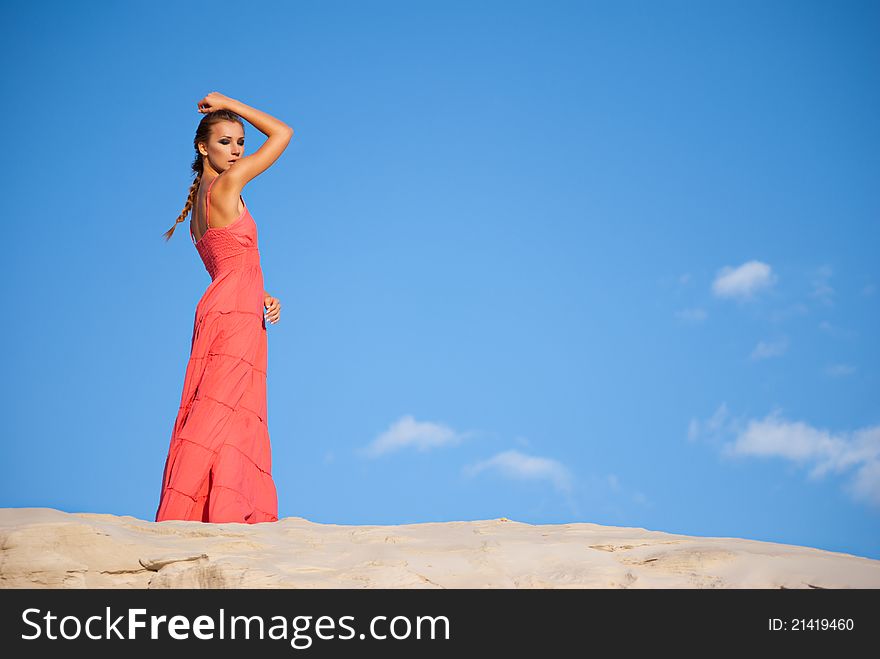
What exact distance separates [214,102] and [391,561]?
6103 millimetres

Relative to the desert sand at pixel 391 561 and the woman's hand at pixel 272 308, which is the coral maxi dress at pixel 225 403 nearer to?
the woman's hand at pixel 272 308

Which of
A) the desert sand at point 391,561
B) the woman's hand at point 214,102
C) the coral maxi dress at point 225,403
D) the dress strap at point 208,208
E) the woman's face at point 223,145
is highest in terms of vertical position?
the woman's hand at point 214,102

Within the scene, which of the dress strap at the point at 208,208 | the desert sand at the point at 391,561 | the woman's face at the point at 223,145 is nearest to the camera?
the desert sand at the point at 391,561

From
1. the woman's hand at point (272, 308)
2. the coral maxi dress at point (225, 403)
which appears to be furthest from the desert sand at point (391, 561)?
the woman's hand at point (272, 308)

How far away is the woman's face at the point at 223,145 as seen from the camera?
9742 millimetres

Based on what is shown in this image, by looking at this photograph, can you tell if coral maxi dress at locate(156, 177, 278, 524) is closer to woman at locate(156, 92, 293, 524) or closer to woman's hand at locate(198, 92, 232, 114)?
woman at locate(156, 92, 293, 524)

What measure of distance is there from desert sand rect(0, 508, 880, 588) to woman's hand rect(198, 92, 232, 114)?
5026mm

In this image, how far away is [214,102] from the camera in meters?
9.69

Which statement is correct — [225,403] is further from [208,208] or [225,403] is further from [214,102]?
[214,102]

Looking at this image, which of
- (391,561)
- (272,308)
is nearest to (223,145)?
(272,308)

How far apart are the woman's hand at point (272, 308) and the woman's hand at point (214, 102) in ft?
6.84

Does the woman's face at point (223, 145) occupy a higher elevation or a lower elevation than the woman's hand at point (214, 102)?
lower
